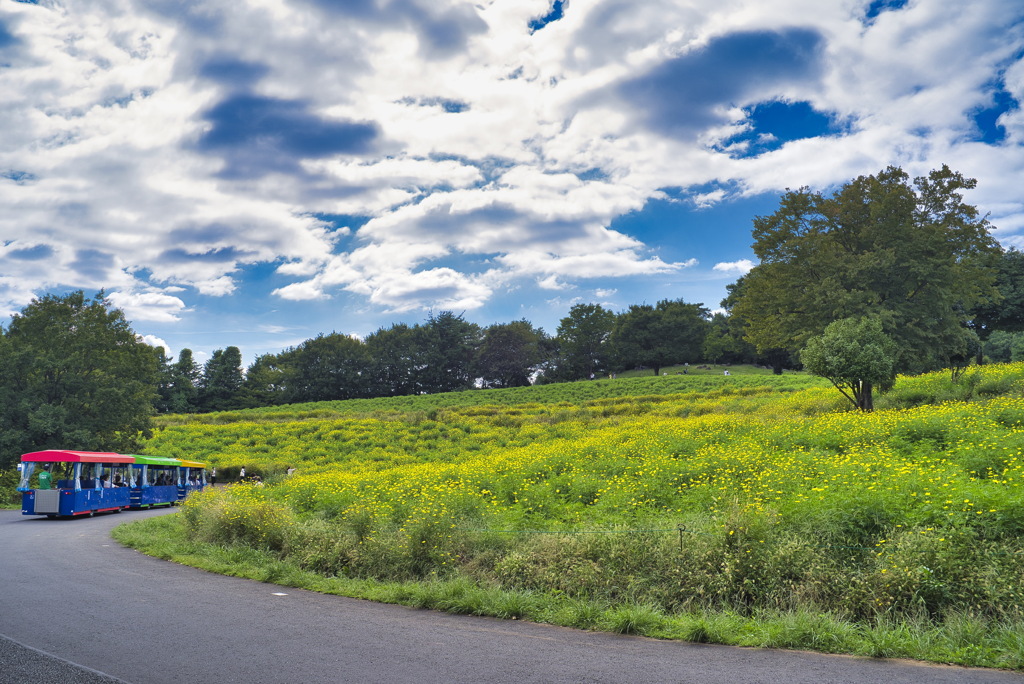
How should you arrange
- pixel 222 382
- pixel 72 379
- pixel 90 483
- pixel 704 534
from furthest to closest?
pixel 222 382, pixel 72 379, pixel 90 483, pixel 704 534

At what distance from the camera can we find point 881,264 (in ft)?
86.9

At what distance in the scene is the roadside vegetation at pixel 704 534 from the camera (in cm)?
776

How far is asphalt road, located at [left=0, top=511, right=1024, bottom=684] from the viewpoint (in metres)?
6.20

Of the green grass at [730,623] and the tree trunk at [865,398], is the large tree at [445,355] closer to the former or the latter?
the tree trunk at [865,398]

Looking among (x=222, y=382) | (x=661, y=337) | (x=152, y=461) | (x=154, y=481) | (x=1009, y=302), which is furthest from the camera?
(x=222, y=382)

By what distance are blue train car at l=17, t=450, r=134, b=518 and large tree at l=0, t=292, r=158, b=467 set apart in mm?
4529

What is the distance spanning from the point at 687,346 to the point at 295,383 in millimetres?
67115

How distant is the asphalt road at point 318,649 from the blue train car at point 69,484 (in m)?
14.6

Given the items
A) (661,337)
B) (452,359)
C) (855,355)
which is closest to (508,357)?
(452,359)

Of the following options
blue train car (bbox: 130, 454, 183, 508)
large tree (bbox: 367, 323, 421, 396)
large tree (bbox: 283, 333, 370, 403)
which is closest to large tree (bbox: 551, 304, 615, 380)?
large tree (bbox: 367, 323, 421, 396)

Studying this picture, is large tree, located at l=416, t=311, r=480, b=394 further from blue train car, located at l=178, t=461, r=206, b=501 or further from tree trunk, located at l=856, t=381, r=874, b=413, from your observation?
tree trunk, located at l=856, t=381, r=874, b=413

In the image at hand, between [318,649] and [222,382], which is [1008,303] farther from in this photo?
[222,382]

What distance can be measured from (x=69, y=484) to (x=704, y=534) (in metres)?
24.3

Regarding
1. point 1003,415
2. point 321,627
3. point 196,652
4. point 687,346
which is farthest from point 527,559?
point 687,346
